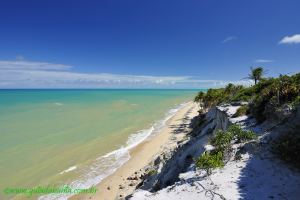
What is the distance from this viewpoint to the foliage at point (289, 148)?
9570 mm

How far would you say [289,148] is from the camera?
32.3ft

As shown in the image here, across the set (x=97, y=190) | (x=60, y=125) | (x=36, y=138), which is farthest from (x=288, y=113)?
(x=60, y=125)

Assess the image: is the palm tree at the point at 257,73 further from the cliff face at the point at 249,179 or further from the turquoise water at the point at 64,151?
the cliff face at the point at 249,179

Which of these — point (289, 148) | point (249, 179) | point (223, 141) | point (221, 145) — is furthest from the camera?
point (221, 145)

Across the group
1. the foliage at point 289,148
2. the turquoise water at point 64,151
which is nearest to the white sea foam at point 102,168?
the turquoise water at point 64,151

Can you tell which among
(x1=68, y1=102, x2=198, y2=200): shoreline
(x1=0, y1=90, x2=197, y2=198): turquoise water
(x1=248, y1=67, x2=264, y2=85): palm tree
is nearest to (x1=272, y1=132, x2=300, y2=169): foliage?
(x1=68, y1=102, x2=198, y2=200): shoreline

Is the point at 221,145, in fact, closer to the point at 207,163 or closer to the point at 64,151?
the point at 207,163

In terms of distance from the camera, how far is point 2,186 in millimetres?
20266

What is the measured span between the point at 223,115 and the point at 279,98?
18.3 ft

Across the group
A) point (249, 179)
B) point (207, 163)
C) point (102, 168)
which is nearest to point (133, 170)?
point (102, 168)

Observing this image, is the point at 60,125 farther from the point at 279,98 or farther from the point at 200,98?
the point at 279,98

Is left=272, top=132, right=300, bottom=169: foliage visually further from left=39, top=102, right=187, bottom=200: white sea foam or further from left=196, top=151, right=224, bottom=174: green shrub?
left=39, top=102, right=187, bottom=200: white sea foam

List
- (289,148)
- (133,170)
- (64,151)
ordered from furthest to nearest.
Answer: (64,151), (133,170), (289,148)

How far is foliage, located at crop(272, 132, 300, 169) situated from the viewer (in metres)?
9.57
